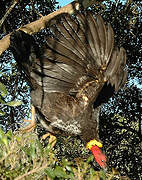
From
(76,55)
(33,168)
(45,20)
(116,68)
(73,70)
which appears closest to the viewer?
(33,168)

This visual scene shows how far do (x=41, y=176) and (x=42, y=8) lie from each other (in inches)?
174

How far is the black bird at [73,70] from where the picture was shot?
3213 mm

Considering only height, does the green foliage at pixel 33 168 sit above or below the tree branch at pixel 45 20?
below

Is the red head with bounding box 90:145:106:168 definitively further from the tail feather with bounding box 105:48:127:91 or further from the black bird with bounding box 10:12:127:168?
the tail feather with bounding box 105:48:127:91

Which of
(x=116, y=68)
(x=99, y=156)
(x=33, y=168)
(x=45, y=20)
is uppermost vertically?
(x=45, y=20)

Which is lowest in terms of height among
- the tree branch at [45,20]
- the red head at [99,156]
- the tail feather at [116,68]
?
the red head at [99,156]

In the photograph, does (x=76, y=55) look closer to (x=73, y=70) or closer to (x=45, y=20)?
(x=73, y=70)

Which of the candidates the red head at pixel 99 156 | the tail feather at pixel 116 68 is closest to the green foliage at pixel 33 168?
the red head at pixel 99 156

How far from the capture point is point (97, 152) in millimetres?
3660

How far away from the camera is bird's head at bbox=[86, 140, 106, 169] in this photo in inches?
135

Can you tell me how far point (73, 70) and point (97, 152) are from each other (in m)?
1.18

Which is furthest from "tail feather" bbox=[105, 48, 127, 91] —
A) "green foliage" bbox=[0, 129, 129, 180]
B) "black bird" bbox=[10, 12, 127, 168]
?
"green foliage" bbox=[0, 129, 129, 180]

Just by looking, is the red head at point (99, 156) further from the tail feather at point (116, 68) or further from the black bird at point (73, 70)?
the tail feather at point (116, 68)

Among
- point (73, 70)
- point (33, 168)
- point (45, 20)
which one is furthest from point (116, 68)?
point (33, 168)
